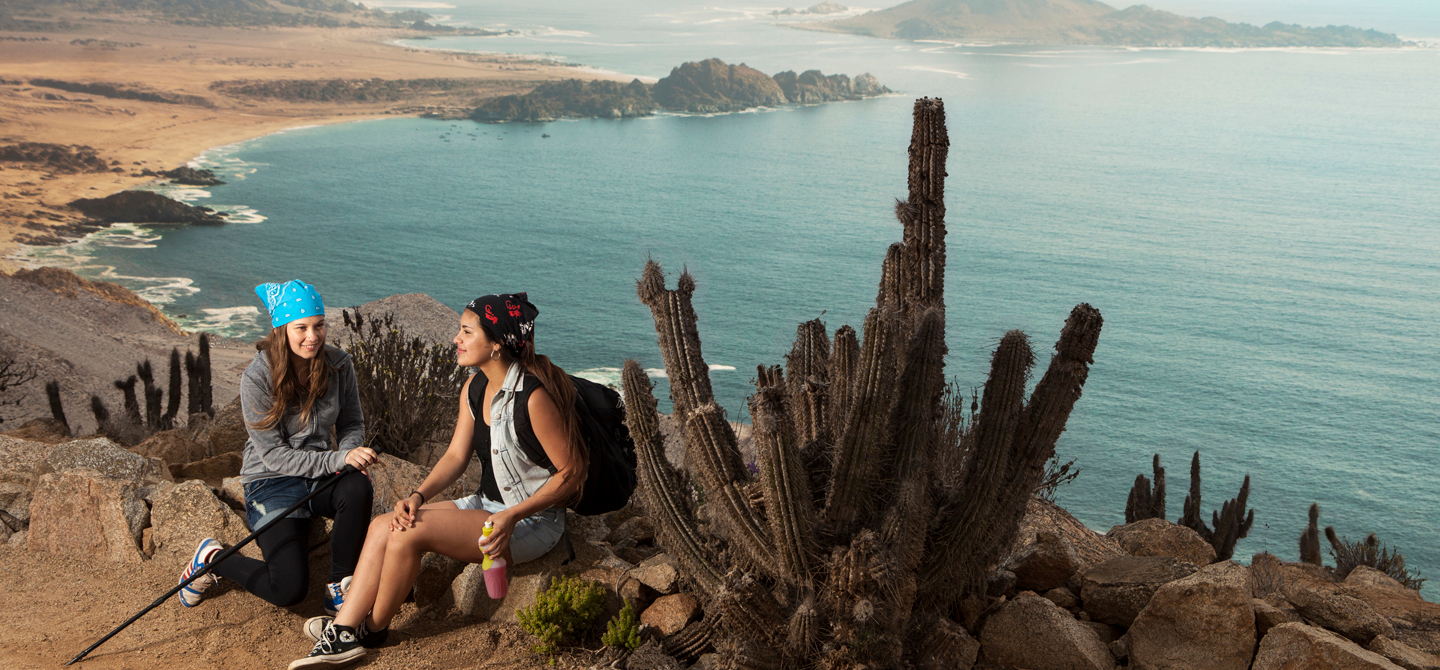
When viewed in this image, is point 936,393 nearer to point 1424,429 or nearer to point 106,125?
point 1424,429

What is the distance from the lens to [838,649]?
3.37m

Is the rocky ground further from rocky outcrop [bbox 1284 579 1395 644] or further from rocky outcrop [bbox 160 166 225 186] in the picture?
rocky outcrop [bbox 160 166 225 186]

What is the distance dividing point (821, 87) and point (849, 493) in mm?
155885

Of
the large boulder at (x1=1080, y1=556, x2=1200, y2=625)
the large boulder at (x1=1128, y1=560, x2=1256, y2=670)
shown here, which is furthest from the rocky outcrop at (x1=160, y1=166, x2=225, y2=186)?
the large boulder at (x1=1128, y1=560, x2=1256, y2=670)

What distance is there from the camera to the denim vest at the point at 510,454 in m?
3.80

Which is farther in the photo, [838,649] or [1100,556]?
[1100,556]

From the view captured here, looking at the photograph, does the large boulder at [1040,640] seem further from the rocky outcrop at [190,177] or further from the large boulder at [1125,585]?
the rocky outcrop at [190,177]

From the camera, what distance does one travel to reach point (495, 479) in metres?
4.02

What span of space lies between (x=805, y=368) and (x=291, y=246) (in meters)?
78.5

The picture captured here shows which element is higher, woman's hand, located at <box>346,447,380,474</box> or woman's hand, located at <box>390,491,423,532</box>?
woman's hand, located at <box>346,447,380,474</box>

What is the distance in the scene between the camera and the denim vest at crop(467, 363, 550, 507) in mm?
3797

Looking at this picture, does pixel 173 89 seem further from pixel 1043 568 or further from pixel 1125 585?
pixel 1125 585

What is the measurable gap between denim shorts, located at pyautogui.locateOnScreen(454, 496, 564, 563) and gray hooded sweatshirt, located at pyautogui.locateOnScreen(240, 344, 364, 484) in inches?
26.4

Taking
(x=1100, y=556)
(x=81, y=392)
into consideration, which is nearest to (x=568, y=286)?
(x=81, y=392)
